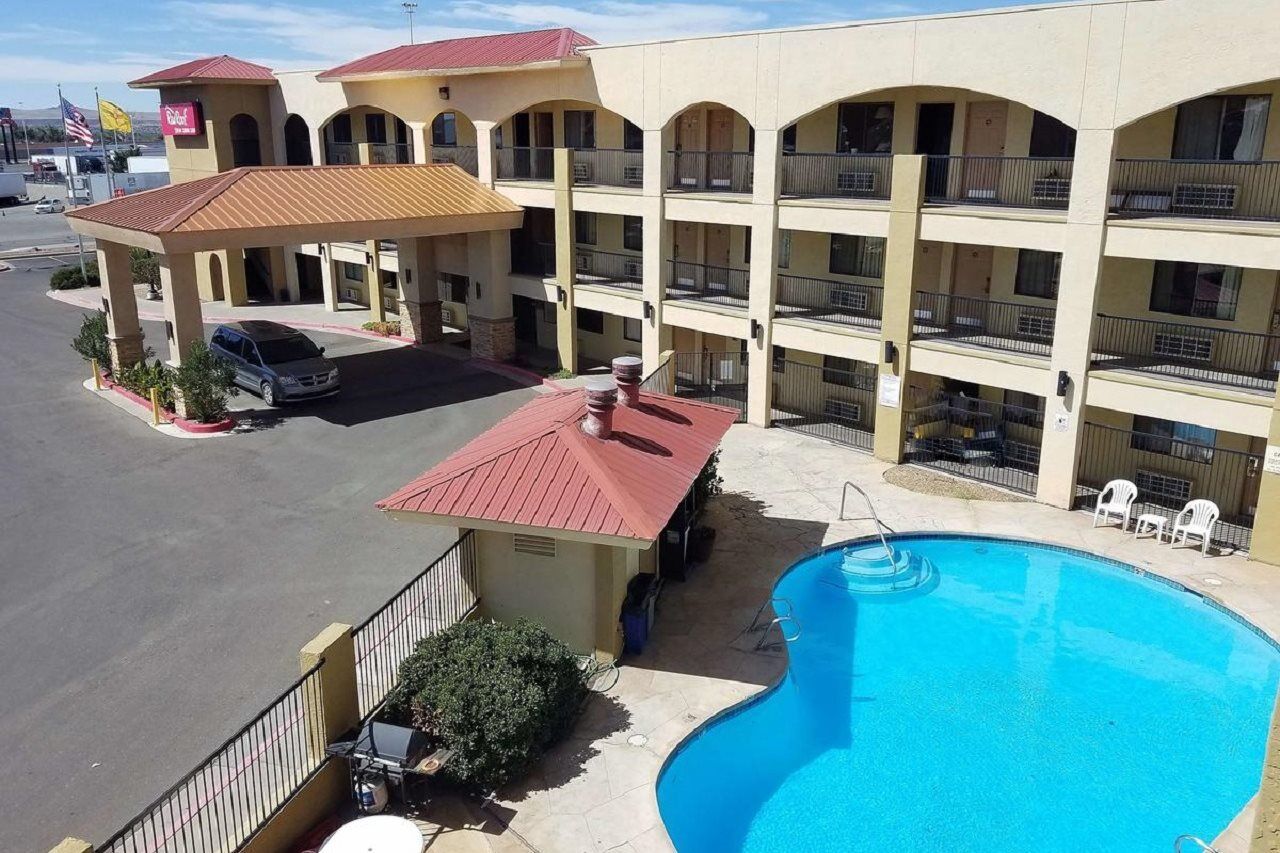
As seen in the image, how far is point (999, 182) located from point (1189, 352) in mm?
6082

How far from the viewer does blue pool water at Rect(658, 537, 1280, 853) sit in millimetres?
12461

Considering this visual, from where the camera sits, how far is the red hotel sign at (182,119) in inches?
1699

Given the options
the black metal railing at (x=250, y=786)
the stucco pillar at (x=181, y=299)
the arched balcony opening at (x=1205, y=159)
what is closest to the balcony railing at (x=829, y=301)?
the arched balcony opening at (x=1205, y=159)

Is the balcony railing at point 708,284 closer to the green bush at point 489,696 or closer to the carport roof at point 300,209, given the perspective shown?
the carport roof at point 300,209

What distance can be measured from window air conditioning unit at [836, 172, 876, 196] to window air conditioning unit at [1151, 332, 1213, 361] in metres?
8.25

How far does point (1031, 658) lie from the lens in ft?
54.5

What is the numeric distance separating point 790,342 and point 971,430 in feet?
17.1

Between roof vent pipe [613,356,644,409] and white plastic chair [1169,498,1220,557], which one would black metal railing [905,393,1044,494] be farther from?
roof vent pipe [613,356,644,409]

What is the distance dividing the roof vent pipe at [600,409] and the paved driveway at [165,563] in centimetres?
468

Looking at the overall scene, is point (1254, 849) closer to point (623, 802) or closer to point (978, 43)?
point (623, 802)

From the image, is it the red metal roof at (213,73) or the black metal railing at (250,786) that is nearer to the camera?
the black metal railing at (250,786)

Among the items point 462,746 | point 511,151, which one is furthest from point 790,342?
point 462,746

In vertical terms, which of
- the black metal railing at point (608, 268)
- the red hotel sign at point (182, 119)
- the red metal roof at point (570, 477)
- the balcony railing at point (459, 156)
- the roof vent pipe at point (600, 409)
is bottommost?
the red metal roof at point (570, 477)

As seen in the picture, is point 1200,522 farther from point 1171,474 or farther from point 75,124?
point 75,124
